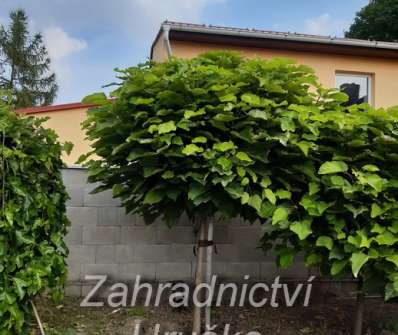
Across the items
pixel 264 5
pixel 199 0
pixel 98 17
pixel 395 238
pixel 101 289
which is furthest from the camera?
pixel 98 17

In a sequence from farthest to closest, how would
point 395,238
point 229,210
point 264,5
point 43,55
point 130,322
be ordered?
point 43,55 → point 264,5 → point 130,322 → point 229,210 → point 395,238

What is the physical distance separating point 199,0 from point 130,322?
5.64 meters

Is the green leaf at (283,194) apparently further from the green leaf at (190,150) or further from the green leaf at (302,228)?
the green leaf at (190,150)

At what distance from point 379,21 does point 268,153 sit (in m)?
15.1

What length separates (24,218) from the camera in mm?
2502

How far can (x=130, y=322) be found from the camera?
3.23 metres

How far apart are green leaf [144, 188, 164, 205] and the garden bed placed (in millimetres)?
1141

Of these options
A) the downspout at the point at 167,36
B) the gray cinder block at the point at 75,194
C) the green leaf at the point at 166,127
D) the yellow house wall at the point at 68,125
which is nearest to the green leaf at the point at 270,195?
the green leaf at the point at 166,127

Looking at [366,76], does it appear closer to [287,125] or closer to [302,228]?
[287,125]

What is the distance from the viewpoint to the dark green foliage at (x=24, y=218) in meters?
2.40

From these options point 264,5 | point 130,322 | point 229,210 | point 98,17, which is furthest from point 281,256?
point 98,17

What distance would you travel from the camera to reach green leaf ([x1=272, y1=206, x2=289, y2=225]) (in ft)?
8.60

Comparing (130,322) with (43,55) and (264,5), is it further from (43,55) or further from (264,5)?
(43,55)

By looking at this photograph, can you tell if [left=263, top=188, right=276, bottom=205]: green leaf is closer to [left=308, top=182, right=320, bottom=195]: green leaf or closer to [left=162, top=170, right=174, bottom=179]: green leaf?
[left=308, top=182, right=320, bottom=195]: green leaf
